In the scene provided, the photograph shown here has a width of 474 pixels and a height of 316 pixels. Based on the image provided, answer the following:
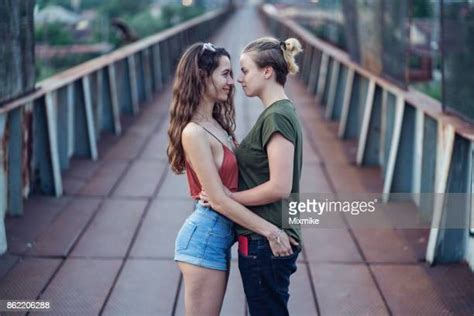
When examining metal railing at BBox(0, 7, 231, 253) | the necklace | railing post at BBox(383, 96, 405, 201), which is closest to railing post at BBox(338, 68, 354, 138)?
railing post at BBox(383, 96, 405, 201)

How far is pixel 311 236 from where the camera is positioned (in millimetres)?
5156

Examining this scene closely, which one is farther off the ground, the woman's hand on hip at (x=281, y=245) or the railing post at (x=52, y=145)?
the woman's hand on hip at (x=281, y=245)

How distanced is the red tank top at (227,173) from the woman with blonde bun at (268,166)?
0.09 feet

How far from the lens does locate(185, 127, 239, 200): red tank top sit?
2.67 metres

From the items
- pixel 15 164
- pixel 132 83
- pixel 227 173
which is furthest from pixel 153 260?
pixel 132 83

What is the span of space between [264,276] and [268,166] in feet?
1.25

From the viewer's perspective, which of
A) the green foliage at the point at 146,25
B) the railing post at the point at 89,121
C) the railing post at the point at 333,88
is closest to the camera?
the railing post at the point at 89,121

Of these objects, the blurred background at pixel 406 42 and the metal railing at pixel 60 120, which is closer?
the blurred background at pixel 406 42

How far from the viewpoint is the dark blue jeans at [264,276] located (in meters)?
2.67

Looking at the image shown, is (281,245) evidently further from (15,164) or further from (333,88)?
(333,88)

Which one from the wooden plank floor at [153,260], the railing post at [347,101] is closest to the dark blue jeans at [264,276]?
the wooden plank floor at [153,260]

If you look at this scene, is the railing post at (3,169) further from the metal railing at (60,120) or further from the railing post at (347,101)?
the railing post at (347,101)

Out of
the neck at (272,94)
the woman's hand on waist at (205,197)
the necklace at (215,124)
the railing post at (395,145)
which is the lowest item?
the railing post at (395,145)

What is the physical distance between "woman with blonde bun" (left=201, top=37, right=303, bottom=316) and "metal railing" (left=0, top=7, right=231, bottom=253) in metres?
2.31
